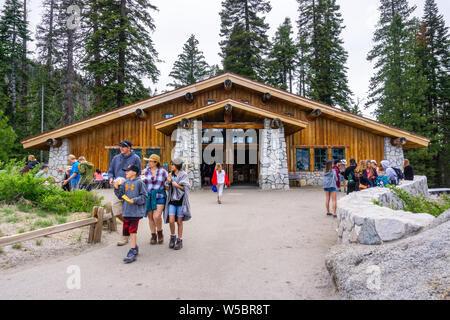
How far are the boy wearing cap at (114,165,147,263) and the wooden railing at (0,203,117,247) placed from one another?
1.18 meters

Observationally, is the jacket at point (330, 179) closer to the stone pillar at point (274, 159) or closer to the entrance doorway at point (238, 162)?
the stone pillar at point (274, 159)

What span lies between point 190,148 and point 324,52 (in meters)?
21.9

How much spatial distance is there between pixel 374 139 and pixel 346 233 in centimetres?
1414

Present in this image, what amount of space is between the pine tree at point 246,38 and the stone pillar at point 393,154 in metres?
15.9

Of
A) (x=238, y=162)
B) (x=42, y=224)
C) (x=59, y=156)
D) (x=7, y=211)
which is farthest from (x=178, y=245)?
(x=238, y=162)

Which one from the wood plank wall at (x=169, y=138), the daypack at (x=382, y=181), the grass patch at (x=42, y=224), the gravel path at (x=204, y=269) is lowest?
the gravel path at (x=204, y=269)

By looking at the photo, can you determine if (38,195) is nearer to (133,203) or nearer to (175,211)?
(133,203)

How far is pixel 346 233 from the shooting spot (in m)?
4.16

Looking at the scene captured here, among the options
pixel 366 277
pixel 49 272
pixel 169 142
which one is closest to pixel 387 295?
pixel 366 277

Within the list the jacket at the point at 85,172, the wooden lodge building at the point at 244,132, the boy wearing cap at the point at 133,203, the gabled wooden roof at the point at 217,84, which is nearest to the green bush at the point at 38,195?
the jacket at the point at 85,172

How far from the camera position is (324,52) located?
2748 centimetres

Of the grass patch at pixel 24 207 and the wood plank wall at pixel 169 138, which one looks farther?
the wood plank wall at pixel 169 138

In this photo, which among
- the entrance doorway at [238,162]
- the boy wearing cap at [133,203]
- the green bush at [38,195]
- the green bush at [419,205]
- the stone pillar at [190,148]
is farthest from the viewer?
the entrance doorway at [238,162]

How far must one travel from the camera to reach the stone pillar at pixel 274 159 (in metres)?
13.7
